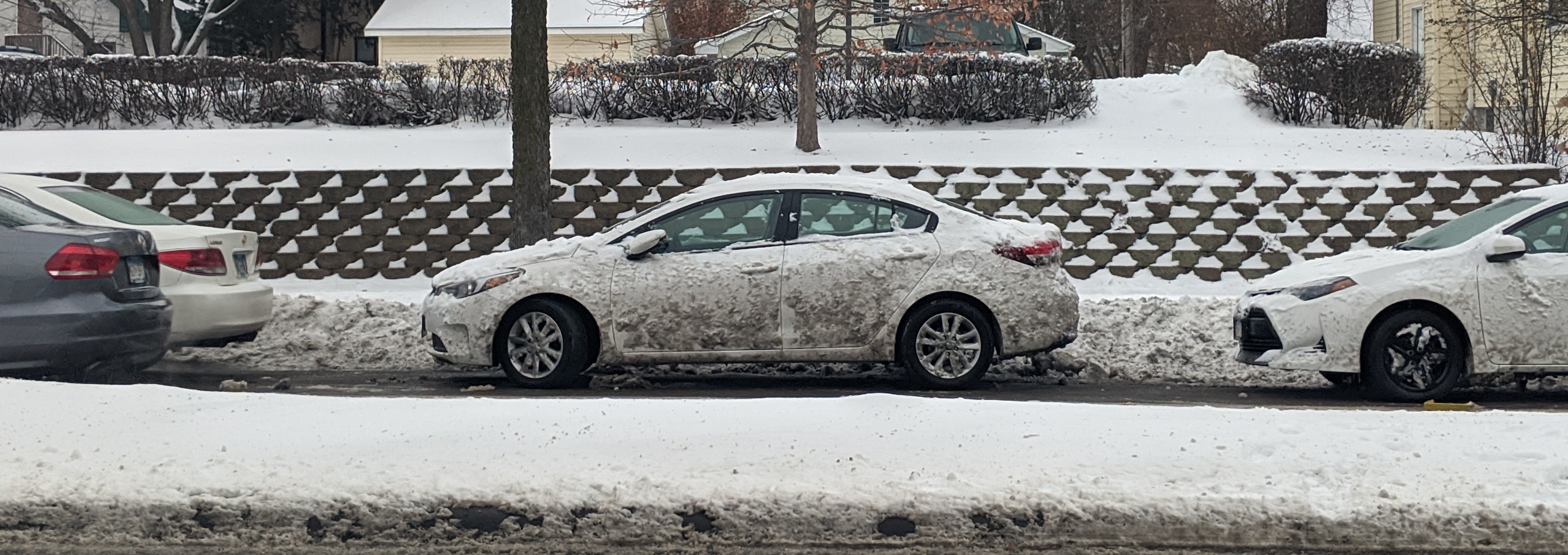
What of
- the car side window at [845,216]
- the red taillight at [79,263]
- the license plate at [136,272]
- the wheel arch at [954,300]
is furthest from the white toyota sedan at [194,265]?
the wheel arch at [954,300]

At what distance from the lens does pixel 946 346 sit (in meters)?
8.78

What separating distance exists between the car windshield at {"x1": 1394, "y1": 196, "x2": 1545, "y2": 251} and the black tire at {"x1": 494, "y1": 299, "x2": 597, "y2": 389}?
5.10m

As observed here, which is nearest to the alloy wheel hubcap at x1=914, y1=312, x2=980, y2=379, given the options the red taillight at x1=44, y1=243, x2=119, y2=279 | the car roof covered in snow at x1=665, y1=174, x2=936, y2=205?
the car roof covered in snow at x1=665, y1=174, x2=936, y2=205

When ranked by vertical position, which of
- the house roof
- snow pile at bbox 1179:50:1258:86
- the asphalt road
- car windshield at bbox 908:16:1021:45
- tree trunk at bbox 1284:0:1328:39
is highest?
tree trunk at bbox 1284:0:1328:39

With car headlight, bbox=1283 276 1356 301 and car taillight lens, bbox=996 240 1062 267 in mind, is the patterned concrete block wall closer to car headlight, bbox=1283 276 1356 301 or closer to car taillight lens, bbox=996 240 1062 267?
car taillight lens, bbox=996 240 1062 267

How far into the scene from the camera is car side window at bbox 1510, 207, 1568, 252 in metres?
8.41

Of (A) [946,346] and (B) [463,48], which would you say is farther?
(B) [463,48]

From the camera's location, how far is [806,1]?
15.1 metres

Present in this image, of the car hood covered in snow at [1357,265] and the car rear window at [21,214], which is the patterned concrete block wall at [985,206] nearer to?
the car hood covered in snow at [1357,265]

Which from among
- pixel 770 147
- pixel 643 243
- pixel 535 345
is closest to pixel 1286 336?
pixel 643 243

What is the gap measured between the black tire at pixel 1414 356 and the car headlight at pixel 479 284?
4.98 m

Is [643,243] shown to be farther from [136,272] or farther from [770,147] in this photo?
[770,147]

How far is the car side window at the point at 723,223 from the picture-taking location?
8938 millimetres

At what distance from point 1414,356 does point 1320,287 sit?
0.64 metres
